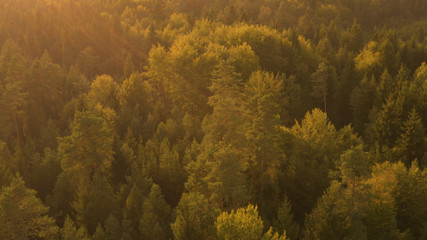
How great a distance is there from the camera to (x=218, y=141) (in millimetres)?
47938

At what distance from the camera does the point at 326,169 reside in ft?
154

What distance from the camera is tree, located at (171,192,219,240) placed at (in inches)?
1373

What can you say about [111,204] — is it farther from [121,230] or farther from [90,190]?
[121,230]

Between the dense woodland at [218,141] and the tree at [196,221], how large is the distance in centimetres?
13

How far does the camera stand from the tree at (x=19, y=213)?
34688 millimetres

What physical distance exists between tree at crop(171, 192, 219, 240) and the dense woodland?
126 mm

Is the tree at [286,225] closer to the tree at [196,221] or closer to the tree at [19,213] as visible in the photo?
the tree at [196,221]

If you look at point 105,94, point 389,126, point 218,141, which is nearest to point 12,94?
point 105,94

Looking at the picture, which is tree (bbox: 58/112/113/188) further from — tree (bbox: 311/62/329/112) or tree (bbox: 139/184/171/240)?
tree (bbox: 311/62/329/112)

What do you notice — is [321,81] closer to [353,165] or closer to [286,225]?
[353,165]

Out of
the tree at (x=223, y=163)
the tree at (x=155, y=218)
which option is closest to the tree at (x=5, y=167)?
the tree at (x=155, y=218)

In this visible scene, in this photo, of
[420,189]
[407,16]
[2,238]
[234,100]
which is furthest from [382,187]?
[407,16]

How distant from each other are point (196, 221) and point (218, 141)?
47.3 ft

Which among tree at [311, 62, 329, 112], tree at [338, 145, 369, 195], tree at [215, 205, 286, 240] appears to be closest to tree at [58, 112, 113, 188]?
tree at [215, 205, 286, 240]
